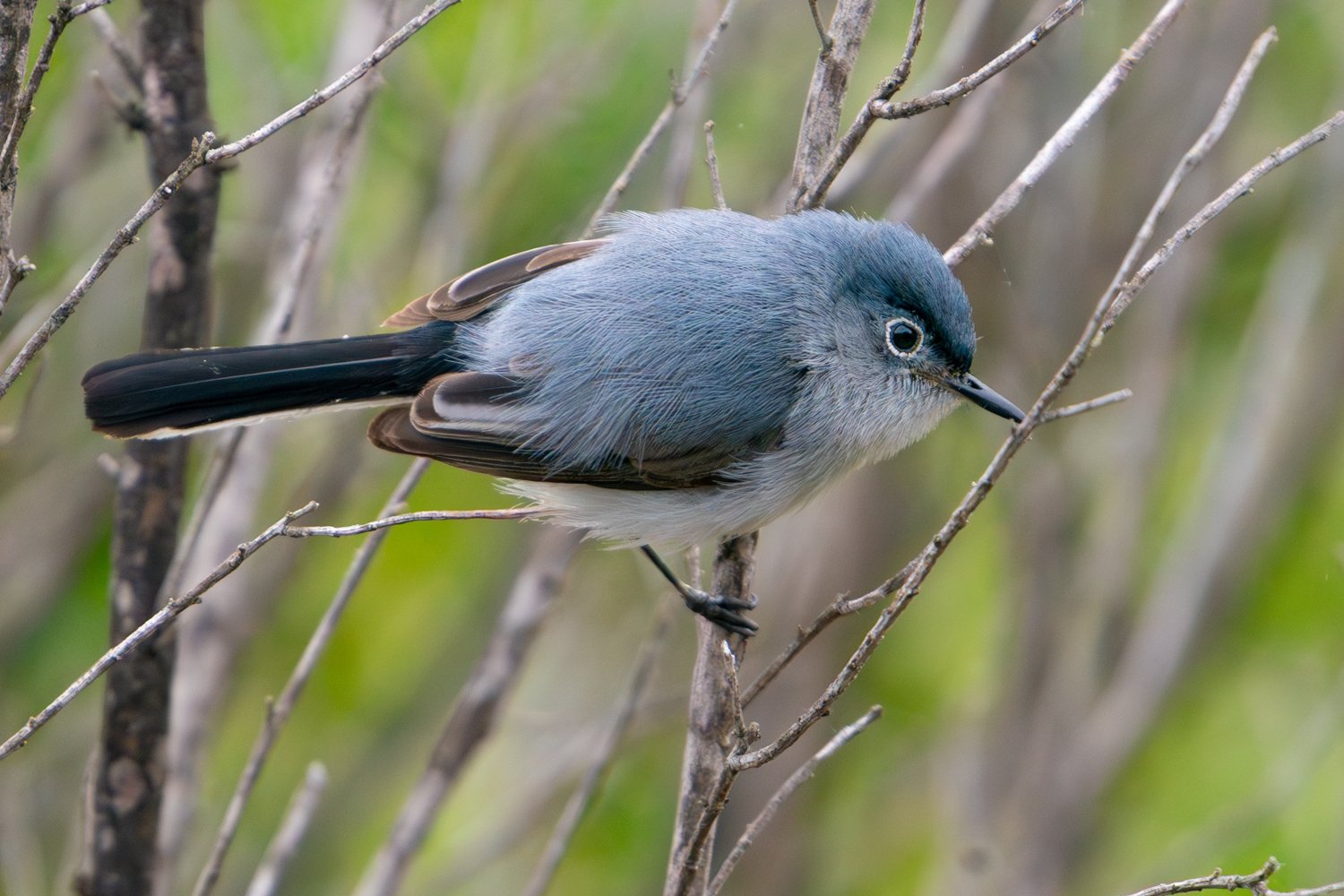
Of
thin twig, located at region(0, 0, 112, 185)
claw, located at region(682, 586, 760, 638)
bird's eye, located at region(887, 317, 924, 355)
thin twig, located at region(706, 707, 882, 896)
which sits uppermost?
bird's eye, located at region(887, 317, 924, 355)

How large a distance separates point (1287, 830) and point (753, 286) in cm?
247

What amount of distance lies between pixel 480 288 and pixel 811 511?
1.77m

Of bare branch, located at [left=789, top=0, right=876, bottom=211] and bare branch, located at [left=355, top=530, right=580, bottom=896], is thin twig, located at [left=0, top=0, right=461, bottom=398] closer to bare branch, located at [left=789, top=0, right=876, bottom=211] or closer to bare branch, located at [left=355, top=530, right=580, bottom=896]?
bare branch, located at [left=789, top=0, right=876, bottom=211]

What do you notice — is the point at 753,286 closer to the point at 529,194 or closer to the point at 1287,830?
the point at 529,194

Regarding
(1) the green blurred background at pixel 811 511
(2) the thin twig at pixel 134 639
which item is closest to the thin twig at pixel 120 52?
(1) the green blurred background at pixel 811 511

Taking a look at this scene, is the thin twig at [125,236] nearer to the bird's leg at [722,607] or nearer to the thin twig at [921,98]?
the thin twig at [921,98]

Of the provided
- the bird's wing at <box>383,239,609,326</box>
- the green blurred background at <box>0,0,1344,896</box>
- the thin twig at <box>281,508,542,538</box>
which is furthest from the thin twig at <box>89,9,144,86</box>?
the thin twig at <box>281,508,542,538</box>

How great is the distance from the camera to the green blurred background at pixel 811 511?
11.8 feet

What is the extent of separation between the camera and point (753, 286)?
263 centimetres

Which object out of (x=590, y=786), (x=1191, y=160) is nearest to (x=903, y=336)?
(x=1191, y=160)

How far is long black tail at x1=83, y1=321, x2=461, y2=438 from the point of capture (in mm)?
2344

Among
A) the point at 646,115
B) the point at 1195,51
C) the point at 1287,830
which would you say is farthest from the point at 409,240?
the point at 1287,830

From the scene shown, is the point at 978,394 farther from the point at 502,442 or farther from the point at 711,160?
the point at 502,442

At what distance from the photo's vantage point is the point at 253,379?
2.50 m
